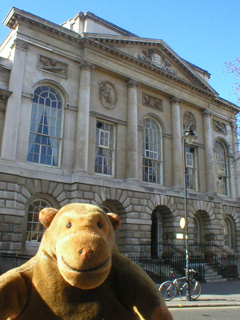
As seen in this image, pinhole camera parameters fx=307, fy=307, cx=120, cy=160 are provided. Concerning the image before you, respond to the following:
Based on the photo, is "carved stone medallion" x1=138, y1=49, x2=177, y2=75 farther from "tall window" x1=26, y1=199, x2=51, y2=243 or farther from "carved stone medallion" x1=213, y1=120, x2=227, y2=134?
"tall window" x1=26, y1=199, x2=51, y2=243

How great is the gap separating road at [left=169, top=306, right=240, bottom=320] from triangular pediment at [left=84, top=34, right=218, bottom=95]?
1595 centimetres

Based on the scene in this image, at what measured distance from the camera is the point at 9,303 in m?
2.42

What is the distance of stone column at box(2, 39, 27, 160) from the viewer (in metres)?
15.0

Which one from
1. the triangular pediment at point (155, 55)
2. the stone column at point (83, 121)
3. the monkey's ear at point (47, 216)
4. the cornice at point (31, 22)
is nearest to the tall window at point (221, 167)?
the triangular pediment at point (155, 55)

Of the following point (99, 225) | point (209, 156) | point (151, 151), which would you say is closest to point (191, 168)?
point (209, 156)

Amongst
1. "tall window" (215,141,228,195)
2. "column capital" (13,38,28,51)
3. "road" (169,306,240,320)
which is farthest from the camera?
"tall window" (215,141,228,195)

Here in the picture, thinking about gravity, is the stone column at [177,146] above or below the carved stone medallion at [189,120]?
below

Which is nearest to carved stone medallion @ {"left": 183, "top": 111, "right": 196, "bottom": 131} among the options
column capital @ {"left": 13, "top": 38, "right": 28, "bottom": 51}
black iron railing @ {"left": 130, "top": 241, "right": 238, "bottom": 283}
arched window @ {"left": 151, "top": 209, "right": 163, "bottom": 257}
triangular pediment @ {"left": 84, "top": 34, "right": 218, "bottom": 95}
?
triangular pediment @ {"left": 84, "top": 34, "right": 218, "bottom": 95}

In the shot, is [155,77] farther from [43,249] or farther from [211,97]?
[43,249]

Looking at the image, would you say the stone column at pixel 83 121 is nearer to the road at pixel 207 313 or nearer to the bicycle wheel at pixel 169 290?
the bicycle wheel at pixel 169 290

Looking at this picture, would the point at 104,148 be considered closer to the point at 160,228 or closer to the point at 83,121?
the point at 83,121

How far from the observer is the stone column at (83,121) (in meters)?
17.1

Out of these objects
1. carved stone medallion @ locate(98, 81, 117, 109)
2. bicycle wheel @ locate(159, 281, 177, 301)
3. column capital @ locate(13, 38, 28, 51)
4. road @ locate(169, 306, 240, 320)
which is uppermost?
column capital @ locate(13, 38, 28, 51)

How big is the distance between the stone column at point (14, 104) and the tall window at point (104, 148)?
5.18m
